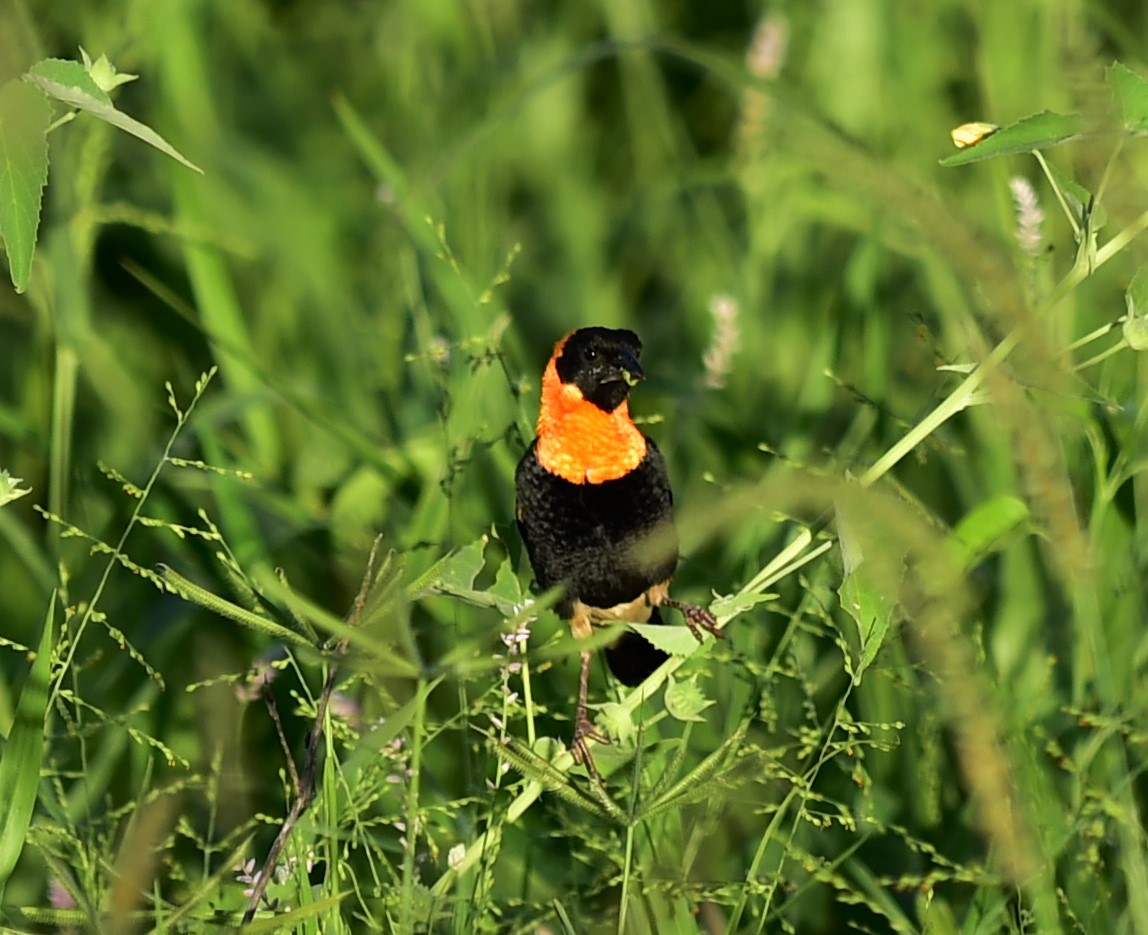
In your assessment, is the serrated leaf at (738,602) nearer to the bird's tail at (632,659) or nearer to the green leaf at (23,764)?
the bird's tail at (632,659)

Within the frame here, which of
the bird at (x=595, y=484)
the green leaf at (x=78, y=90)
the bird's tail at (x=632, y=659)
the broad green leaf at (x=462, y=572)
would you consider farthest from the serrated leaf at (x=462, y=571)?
the bird's tail at (x=632, y=659)

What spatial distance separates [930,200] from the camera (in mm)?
1613

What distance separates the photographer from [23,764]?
2.04m

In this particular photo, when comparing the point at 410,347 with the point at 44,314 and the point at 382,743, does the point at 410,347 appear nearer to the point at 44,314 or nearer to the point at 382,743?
the point at 44,314

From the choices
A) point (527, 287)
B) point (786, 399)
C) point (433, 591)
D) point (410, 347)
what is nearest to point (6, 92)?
point (433, 591)

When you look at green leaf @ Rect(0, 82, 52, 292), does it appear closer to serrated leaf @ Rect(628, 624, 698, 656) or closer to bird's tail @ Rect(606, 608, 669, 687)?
serrated leaf @ Rect(628, 624, 698, 656)

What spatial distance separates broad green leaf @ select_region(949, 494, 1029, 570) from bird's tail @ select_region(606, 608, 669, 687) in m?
0.55

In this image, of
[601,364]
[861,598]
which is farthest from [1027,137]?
[601,364]

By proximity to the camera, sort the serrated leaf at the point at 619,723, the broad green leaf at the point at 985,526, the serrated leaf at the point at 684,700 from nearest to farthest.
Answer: the serrated leaf at the point at 684,700 → the serrated leaf at the point at 619,723 → the broad green leaf at the point at 985,526

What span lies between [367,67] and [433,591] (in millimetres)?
4004

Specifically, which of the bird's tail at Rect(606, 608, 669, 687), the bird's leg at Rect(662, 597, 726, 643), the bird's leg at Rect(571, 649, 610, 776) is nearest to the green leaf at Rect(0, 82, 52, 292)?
the bird's leg at Rect(571, 649, 610, 776)

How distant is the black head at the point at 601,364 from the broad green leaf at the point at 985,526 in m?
0.56

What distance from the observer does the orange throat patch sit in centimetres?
279

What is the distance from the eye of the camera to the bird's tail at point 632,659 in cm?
285
